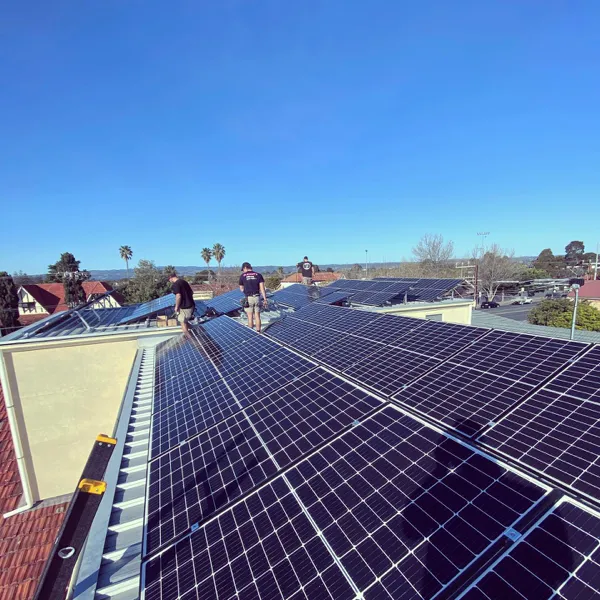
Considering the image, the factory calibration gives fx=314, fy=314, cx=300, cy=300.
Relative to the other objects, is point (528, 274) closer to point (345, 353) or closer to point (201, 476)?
point (345, 353)

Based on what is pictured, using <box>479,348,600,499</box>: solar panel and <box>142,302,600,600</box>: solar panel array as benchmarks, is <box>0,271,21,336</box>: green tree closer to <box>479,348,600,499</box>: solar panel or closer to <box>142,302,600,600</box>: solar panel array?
<box>142,302,600,600</box>: solar panel array

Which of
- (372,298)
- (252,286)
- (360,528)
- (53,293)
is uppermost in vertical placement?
(252,286)

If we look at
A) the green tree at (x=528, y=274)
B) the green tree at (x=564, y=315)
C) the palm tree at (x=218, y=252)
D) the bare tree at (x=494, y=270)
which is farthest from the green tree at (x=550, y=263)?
the palm tree at (x=218, y=252)

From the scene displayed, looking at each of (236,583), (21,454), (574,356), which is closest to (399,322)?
(574,356)

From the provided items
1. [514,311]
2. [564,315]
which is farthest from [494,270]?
[564,315]

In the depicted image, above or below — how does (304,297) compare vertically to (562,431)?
above

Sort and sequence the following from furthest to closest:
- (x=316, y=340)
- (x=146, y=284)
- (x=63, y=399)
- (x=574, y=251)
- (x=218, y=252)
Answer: (x=574, y=251) < (x=218, y=252) < (x=146, y=284) < (x=63, y=399) < (x=316, y=340)
